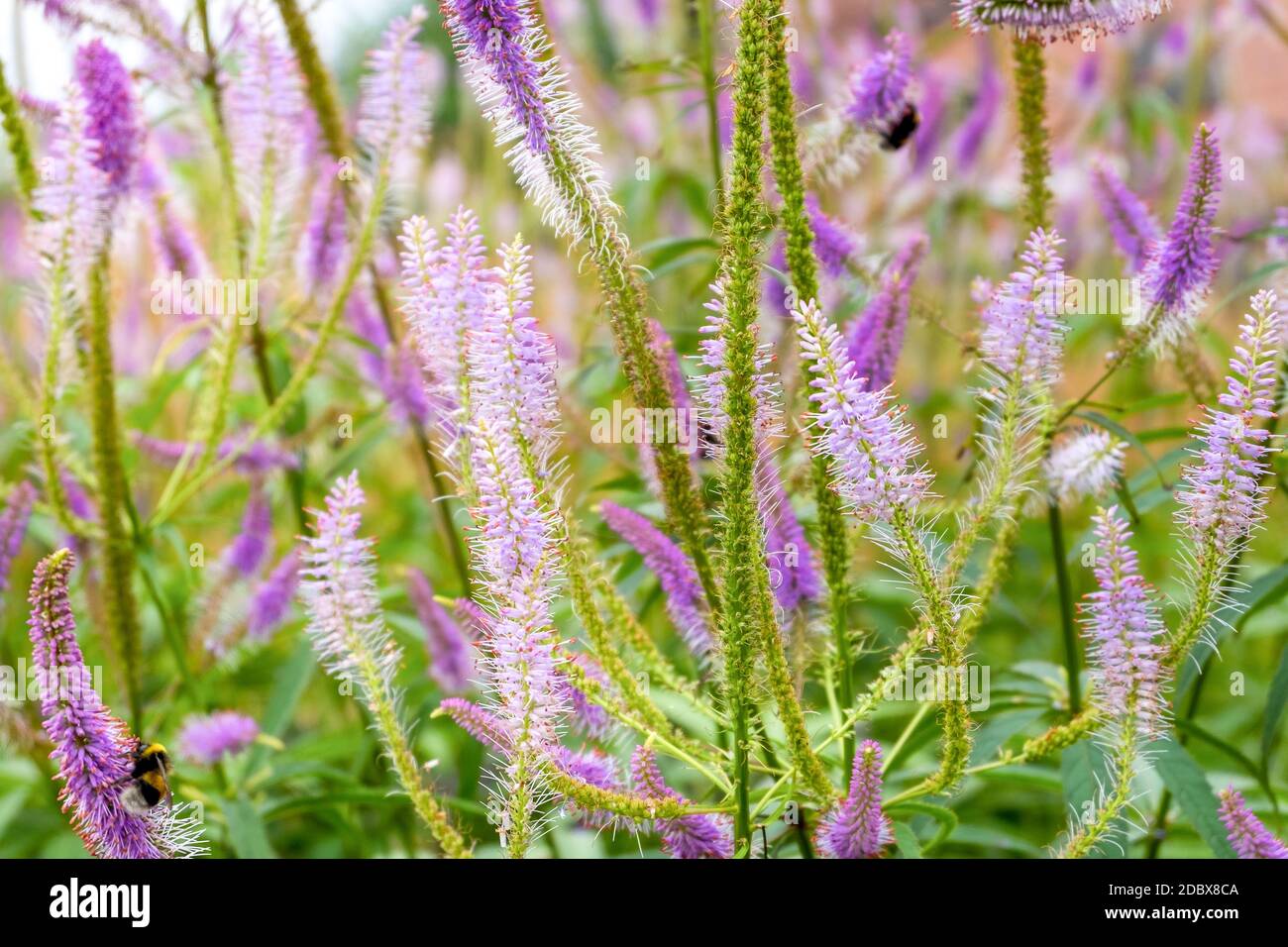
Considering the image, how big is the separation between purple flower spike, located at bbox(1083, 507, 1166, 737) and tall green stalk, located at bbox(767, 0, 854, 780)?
0.54ft

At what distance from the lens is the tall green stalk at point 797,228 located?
2.48 feet

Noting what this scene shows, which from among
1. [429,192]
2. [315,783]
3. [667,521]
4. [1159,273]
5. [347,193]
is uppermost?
[429,192]

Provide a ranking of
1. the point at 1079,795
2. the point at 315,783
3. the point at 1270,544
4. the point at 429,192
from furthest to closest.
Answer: the point at 429,192
the point at 1270,544
the point at 315,783
the point at 1079,795

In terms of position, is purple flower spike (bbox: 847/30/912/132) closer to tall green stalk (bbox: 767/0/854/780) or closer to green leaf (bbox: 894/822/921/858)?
tall green stalk (bbox: 767/0/854/780)

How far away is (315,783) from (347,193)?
85 centimetres

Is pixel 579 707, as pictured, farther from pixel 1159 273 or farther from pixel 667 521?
pixel 1159 273

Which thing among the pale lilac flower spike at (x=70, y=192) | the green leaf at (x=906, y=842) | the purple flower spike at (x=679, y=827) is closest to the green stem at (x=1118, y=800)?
the green leaf at (x=906, y=842)

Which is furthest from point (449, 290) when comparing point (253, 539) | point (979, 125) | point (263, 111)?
point (979, 125)

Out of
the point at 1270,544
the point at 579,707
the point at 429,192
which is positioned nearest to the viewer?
the point at 579,707

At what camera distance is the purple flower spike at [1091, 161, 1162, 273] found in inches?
47.6

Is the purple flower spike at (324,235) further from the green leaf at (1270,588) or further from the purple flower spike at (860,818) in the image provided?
the green leaf at (1270,588)

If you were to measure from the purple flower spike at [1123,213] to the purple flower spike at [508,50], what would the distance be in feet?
2.21
